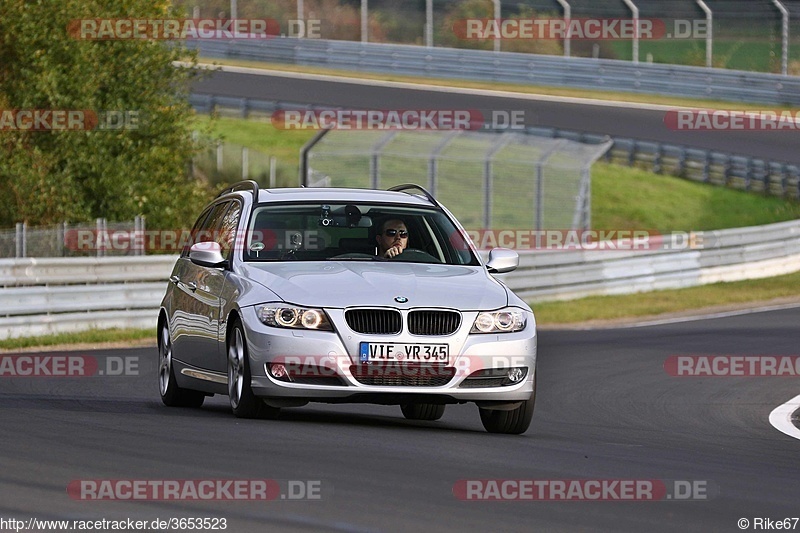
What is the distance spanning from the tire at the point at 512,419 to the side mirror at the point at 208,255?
205 centimetres

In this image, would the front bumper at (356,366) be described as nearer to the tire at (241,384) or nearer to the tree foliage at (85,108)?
the tire at (241,384)

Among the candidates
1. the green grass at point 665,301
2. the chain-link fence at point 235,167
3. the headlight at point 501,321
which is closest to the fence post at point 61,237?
the green grass at point 665,301

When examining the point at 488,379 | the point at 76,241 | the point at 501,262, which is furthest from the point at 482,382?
the point at 76,241

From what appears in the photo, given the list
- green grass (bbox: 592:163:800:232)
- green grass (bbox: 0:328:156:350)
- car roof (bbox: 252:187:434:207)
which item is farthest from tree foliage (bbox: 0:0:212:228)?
car roof (bbox: 252:187:434:207)

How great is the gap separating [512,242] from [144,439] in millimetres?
23000

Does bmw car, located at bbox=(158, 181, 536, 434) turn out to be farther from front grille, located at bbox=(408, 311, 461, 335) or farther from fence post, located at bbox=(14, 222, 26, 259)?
fence post, located at bbox=(14, 222, 26, 259)

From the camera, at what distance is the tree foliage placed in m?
26.8

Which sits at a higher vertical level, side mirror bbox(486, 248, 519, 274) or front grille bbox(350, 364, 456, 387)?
side mirror bbox(486, 248, 519, 274)

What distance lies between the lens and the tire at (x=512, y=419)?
1063 cm

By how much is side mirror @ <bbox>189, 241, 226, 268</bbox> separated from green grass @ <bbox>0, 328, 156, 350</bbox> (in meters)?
9.19

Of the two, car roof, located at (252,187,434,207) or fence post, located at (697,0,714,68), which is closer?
car roof, located at (252,187,434,207)

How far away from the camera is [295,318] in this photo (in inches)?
399

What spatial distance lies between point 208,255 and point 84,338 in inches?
404

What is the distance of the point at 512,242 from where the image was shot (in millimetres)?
32031
